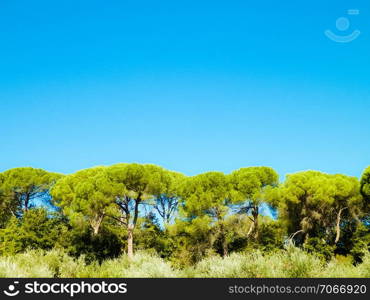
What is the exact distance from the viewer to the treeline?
26.2 metres

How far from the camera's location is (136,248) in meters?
28.3

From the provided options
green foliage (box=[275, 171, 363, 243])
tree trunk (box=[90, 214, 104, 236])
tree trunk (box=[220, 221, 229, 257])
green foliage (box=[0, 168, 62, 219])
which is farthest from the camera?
green foliage (box=[0, 168, 62, 219])

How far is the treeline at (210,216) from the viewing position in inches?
1030

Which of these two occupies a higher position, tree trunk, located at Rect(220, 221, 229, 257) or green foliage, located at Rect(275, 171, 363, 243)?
green foliage, located at Rect(275, 171, 363, 243)

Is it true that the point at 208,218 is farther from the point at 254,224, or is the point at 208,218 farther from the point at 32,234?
the point at 32,234

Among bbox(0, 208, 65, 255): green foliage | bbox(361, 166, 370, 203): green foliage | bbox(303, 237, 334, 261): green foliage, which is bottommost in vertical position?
bbox(303, 237, 334, 261): green foliage

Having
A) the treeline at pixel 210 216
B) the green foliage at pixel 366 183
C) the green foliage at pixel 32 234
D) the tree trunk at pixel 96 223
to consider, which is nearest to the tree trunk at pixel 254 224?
the treeline at pixel 210 216

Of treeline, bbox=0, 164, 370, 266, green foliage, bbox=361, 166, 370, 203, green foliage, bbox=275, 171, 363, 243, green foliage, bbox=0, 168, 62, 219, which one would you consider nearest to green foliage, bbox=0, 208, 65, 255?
treeline, bbox=0, 164, 370, 266

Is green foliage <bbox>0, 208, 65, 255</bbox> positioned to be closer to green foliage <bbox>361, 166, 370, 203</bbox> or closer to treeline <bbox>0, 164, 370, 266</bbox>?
treeline <bbox>0, 164, 370, 266</bbox>

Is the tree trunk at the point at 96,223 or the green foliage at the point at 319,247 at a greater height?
the tree trunk at the point at 96,223

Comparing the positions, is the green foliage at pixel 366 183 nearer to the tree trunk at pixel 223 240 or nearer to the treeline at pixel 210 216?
the treeline at pixel 210 216

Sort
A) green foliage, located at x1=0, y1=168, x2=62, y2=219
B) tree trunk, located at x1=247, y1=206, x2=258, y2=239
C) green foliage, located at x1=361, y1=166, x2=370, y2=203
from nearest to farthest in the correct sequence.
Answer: green foliage, located at x1=361, y1=166, x2=370, y2=203 < tree trunk, located at x1=247, y1=206, x2=258, y2=239 < green foliage, located at x1=0, y1=168, x2=62, y2=219

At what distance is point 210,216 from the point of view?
2655 centimetres

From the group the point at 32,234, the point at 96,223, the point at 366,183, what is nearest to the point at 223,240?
the point at 96,223
